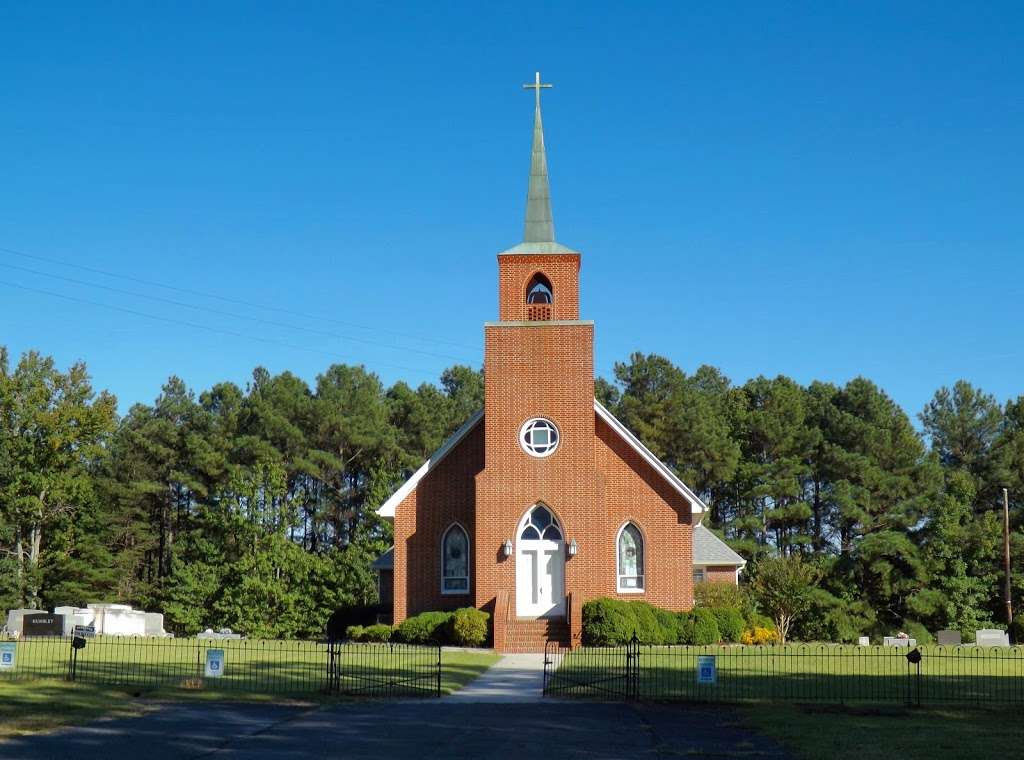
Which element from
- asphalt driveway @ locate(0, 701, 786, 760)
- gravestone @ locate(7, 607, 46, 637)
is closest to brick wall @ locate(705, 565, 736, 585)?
gravestone @ locate(7, 607, 46, 637)

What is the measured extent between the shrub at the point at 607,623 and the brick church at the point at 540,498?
19.4 inches

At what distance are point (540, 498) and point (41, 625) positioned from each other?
15.9 m

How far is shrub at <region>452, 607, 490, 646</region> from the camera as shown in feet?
118

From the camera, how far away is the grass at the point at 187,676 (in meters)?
19.9

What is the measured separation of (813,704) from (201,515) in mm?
48721

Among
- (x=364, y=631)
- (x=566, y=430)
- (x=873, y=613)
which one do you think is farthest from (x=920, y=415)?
(x=364, y=631)

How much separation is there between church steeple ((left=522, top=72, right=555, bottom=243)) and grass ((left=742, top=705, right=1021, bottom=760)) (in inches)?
→ 910

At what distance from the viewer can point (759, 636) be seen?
129 feet

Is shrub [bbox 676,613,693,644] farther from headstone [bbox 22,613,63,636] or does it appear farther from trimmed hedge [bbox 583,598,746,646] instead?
headstone [bbox 22,613,63,636]

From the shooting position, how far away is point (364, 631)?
3888 centimetres

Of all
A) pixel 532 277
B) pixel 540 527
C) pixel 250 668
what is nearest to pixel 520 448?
pixel 540 527

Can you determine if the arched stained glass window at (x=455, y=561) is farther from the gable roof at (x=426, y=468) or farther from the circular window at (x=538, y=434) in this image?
the circular window at (x=538, y=434)

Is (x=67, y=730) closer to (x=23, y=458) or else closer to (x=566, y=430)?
(x=566, y=430)

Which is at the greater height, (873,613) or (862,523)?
(862,523)
